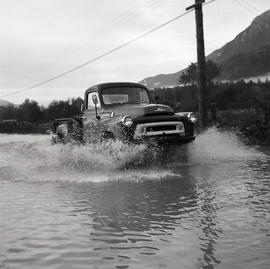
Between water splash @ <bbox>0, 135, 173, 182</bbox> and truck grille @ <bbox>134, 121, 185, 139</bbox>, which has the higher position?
truck grille @ <bbox>134, 121, 185, 139</bbox>

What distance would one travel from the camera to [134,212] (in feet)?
17.6

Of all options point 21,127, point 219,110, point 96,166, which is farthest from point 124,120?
point 21,127

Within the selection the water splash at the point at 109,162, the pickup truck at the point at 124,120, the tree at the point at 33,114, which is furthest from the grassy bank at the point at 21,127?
the water splash at the point at 109,162

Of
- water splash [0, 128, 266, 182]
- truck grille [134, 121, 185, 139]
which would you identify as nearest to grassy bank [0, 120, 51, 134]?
water splash [0, 128, 266, 182]

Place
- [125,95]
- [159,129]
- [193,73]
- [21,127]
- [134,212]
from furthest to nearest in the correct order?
[193,73], [21,127], [125,95], [159,129], [134,212]

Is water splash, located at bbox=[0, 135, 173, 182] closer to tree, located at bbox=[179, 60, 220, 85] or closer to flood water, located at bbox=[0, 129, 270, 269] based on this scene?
flood water, located at bbox=[0, 129, 270, 269]

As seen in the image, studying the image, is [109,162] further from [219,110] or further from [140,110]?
[219,110]

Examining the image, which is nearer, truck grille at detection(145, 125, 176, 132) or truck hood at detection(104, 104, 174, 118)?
truck grille at detection(145, 125, 176, 132)

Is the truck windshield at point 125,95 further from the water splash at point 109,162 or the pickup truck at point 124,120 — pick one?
the water splash at point 109,162

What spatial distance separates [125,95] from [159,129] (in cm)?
212

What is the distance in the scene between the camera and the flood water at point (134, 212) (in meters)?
3.72

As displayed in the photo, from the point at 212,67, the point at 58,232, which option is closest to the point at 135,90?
the point at 58,232

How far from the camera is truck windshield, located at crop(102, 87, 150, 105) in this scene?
11315mm

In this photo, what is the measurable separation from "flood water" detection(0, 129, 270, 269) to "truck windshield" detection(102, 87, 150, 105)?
1731mm
